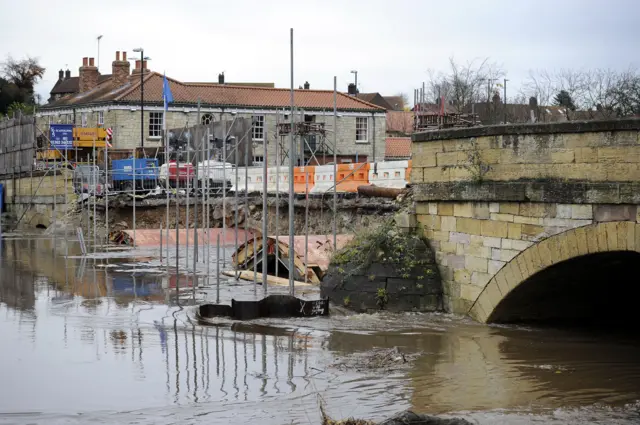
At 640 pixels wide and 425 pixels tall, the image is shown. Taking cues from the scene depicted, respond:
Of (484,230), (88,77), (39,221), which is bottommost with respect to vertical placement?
(39,221)

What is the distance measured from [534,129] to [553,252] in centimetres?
192

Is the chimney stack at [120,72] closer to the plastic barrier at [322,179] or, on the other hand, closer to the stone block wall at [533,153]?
the plastic barrier at [322,179]

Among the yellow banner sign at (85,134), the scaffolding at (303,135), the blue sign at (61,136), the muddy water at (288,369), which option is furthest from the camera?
the yellow banner sign at (85,134)

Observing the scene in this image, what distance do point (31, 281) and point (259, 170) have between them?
1632cm

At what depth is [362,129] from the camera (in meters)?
57.1

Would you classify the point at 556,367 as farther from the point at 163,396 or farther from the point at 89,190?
the point at 89,190

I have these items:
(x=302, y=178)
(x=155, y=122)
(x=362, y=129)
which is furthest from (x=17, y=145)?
(x=302, y=178)

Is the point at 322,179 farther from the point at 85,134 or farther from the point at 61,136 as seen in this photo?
the point at 85,134

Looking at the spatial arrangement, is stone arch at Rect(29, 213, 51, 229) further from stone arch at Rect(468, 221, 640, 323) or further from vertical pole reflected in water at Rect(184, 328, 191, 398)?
stone arch at Rect(468, 221, 640, 323)

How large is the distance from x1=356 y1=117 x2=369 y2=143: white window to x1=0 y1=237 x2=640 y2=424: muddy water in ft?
128

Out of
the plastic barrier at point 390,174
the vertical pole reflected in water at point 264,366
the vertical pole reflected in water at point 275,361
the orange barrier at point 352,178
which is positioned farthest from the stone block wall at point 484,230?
the orange barrier at point 352,178

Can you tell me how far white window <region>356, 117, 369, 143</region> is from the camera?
5688 centimetres

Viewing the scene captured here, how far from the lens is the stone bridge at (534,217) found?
513 inches

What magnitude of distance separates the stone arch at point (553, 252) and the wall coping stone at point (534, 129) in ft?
4.48
